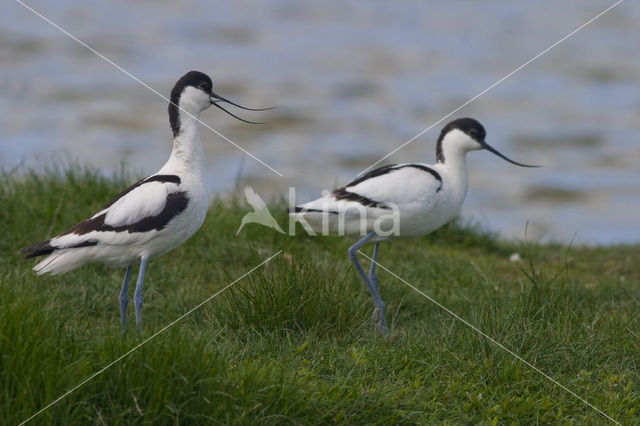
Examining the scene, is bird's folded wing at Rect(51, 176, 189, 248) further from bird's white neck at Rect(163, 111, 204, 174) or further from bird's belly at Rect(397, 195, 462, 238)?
bird's belly at Rect(397, 195, 462, 238)

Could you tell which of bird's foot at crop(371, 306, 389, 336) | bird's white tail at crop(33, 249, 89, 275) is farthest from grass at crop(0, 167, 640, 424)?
bird's white tail at crop(33, 249, 89, 275)

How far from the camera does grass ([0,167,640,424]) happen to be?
3963 mm

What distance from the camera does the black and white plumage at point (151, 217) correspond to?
505 cm

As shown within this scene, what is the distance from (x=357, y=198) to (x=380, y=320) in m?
0.84

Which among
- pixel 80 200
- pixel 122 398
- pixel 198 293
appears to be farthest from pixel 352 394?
pixel 80 200

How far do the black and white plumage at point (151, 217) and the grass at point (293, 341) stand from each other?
0.32 meters

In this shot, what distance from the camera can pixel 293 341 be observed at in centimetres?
516

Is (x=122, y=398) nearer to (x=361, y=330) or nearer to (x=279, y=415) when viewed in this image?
(x=279, y=415)

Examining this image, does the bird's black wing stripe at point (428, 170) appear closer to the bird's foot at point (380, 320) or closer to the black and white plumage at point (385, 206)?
the black and white plumage at point (385, 206)

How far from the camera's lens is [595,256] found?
29.0 feet

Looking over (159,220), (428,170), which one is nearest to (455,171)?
(428,170)

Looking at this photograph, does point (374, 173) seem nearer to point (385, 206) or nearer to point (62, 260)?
point (385, 206)

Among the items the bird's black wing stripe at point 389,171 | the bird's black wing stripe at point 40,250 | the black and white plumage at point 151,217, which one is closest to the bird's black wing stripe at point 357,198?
the bird's black wing stripe at point 389,171

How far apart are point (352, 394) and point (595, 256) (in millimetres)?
5078
